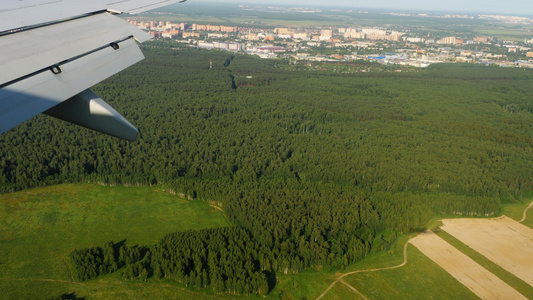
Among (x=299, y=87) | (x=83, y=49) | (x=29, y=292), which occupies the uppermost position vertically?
(x=83, y=49)

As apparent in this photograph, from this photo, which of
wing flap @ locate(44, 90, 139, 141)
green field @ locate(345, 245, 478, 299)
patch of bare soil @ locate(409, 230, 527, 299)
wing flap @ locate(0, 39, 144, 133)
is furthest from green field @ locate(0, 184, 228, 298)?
wing flap @ locate(0, 39, 144, 133)

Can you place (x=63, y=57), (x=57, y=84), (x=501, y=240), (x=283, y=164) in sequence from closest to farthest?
(x=57, y=84) → (x=63, y=57) → (x=501, y=240) → (x=283, y=164)

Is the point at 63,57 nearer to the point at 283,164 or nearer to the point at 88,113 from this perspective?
the point at 88,113

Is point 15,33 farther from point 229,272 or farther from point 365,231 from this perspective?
point 365,231

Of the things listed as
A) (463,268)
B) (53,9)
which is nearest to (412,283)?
(463,268)

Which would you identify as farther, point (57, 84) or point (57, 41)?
point (57, 41)

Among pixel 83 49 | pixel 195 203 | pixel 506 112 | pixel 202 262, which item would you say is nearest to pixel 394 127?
pixel 506 112

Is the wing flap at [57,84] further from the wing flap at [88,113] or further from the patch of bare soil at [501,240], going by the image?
the patch of bare soil at [501,240]

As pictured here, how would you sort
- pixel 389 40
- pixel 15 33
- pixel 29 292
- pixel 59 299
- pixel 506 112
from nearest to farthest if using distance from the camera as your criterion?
pixel 15 33 < pixel 59 299 < pixel 29 292 < pixel 506 112 < pixel 389 40
